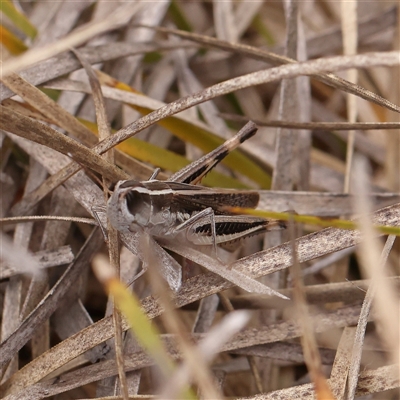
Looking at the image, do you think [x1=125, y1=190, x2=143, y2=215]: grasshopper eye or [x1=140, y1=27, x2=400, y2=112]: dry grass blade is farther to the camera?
[x1=140, y1=27, x2=400, y2=112]: dry grass blade

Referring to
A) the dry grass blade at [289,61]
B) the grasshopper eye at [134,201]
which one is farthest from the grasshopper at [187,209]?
the dry grass blade at [289,61]

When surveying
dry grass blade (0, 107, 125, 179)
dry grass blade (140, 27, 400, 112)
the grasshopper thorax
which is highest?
dry grass blade (140, 27, 400, 112)

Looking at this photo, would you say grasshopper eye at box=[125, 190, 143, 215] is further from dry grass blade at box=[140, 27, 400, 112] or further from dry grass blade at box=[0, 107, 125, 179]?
dry grass blade at box=[140, 27, 400, 112]

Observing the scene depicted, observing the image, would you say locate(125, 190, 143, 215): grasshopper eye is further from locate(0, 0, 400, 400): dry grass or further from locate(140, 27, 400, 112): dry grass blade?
locate(140, 27, 400, 112): dry grass blade

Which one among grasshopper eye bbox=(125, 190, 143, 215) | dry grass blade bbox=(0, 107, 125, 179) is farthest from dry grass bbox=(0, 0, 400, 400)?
grasshopper eye bbox=(125, 190, 143, 215)

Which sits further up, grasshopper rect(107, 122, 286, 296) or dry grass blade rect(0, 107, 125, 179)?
dry grass blade rect(0, 107, 125, 179)

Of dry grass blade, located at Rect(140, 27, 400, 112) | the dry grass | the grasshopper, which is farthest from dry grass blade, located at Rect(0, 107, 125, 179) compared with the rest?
dry grass blade, located at Rect(140, 27, 400, 112)

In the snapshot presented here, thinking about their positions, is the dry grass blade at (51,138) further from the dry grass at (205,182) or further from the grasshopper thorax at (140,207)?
the grasshopper thorax at (140,207)

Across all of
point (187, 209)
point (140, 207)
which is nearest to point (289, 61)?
point (187, 209)
